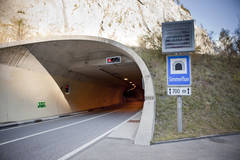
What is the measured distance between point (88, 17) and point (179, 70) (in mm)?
22567

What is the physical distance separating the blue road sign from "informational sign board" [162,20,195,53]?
0.41 meters

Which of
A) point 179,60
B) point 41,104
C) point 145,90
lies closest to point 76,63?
point 41,104

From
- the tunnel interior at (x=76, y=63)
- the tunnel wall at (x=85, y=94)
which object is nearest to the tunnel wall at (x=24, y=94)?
the tunnel interior at (x=76, y=63)

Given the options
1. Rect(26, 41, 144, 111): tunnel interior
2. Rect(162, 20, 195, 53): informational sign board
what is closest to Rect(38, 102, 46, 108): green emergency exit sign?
Rect(26, 41, 144, 111): tunnel interior

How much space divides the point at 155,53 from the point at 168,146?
7.90 meters

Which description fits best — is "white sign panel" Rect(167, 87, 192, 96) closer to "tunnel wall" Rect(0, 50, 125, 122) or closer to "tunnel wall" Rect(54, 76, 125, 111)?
"tunnel wall" Rect(0, 50, 125, 122)

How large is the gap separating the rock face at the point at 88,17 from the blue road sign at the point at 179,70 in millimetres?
13145

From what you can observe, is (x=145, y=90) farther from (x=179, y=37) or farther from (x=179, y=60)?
(x=179, y=37)

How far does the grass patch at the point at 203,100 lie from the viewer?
6660 mm

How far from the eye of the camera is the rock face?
19.7 m

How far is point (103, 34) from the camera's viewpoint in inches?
917

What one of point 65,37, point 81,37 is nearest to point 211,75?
point 81,37

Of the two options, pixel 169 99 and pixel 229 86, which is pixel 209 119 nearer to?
pixel 169 99

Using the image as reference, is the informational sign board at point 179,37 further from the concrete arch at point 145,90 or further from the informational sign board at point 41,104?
the informational sign board at point 41,104
